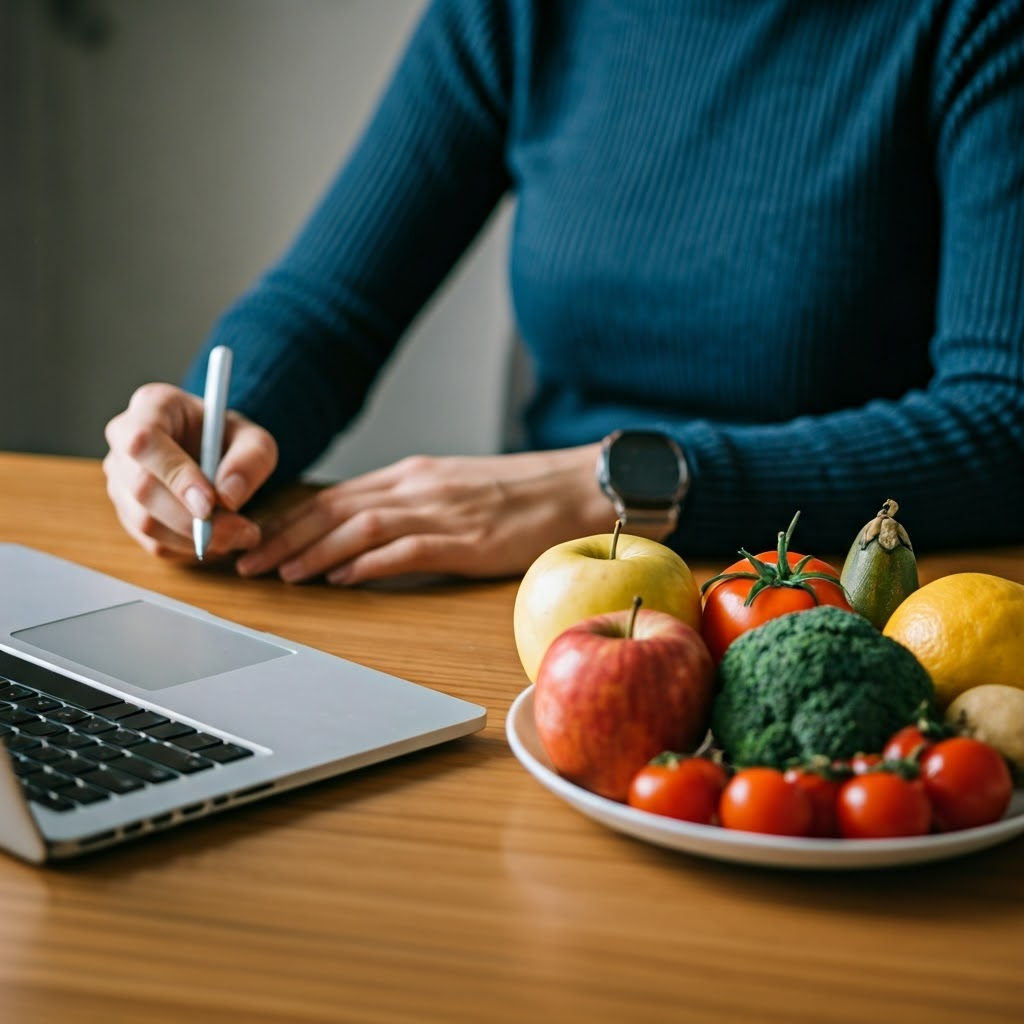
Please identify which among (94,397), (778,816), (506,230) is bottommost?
(94,397)

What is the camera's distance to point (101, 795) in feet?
1.57

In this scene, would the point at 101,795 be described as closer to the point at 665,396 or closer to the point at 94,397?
the point at 665,396

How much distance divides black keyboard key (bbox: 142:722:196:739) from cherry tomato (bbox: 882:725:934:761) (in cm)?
28

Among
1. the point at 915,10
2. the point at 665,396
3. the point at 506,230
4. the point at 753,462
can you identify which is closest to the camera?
the point at 753,462

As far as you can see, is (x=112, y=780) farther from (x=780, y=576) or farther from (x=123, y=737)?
(x=780, y=576)

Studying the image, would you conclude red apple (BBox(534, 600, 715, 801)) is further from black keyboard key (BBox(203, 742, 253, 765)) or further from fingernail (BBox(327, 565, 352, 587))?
fingernail (BBox(327, 565, 352, 587))

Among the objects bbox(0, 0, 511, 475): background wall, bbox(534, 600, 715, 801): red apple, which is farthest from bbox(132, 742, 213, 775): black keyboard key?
bbox(0, 0, 511, 475): background wall

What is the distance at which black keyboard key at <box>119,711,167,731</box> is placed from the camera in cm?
54

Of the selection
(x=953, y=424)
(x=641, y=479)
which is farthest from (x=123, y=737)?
(x=953, y=424)

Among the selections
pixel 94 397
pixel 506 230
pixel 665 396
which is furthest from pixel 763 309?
pixel 94 397

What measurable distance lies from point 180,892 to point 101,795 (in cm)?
5

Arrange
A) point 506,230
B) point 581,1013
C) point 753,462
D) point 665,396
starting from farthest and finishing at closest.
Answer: point 506,230 < point 665,396 < point 753,462 < point 581,1013

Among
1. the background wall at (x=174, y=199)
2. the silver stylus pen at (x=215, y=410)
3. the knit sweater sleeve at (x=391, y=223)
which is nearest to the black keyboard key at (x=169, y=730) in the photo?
the silver stylus pen at (x=215, y=410)

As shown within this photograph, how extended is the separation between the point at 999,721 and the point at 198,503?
538 millimetres
